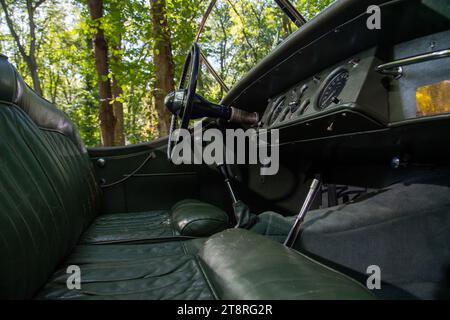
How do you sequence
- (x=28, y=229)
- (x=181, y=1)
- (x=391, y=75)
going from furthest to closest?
1. (x=181, y=1)
2. (x=391, y=75)
3. (x=28, y=229)

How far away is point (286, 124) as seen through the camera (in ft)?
4.77

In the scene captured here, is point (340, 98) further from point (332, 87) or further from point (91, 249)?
point (91, 249)

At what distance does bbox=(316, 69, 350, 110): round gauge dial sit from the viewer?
123cm

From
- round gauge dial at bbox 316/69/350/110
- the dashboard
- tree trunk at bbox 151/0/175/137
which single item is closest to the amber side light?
the dashboard

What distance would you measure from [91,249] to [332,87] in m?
1.26

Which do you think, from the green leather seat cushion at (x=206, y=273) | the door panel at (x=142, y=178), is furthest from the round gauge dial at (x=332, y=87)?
the door panel at (x=142, y=178)

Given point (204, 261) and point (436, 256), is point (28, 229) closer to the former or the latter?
point (204, 261)

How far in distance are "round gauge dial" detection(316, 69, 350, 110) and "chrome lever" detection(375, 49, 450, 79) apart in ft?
0.64

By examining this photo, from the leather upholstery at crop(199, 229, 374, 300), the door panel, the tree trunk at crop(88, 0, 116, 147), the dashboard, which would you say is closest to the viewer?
the leather upholstery at crop(199, 229, 374, 300)

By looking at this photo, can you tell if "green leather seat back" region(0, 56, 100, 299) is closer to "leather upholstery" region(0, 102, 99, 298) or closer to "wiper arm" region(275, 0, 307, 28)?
"leather upholstery" region(0, 102, 99, 298)

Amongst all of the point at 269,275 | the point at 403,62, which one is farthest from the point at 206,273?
the point at 403,62

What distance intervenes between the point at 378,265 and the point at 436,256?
0.71 feet

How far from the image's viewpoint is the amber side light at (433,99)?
866mm
